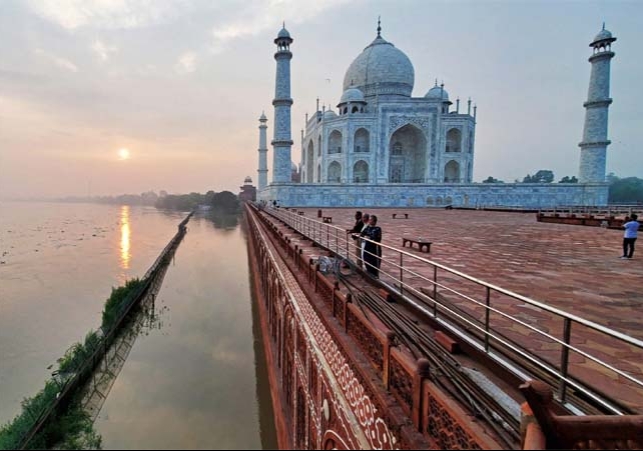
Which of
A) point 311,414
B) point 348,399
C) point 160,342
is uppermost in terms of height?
point 348,399

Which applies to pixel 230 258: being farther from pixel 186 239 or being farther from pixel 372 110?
pixel 372 110

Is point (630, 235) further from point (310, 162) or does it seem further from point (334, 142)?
point (310, 162)

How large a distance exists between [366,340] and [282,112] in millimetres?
28064

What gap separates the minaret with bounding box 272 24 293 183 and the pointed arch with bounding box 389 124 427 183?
40.8 feet

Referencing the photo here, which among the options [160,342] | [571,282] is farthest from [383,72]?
[571,282]

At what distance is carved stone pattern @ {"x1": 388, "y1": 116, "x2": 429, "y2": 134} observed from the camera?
113 ft

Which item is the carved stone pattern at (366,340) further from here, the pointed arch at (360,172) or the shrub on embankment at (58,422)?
the pointed arch at (360,172)

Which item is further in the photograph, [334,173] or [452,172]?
[334,173]

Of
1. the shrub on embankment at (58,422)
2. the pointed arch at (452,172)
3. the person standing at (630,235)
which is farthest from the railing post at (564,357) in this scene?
the pointed arch at (452,172)

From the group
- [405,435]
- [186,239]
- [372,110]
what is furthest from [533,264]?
[372,110]

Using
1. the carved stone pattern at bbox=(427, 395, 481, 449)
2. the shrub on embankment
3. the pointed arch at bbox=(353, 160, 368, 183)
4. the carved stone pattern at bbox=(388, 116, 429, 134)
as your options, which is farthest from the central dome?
the carved stone pattern at bbox=(427, 395, 481, 449)

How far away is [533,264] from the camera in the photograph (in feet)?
→ 21.8

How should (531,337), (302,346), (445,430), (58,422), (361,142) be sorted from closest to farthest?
(445,430), (531,337), (302,346), (58,422), (361,142)

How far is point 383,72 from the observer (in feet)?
122
